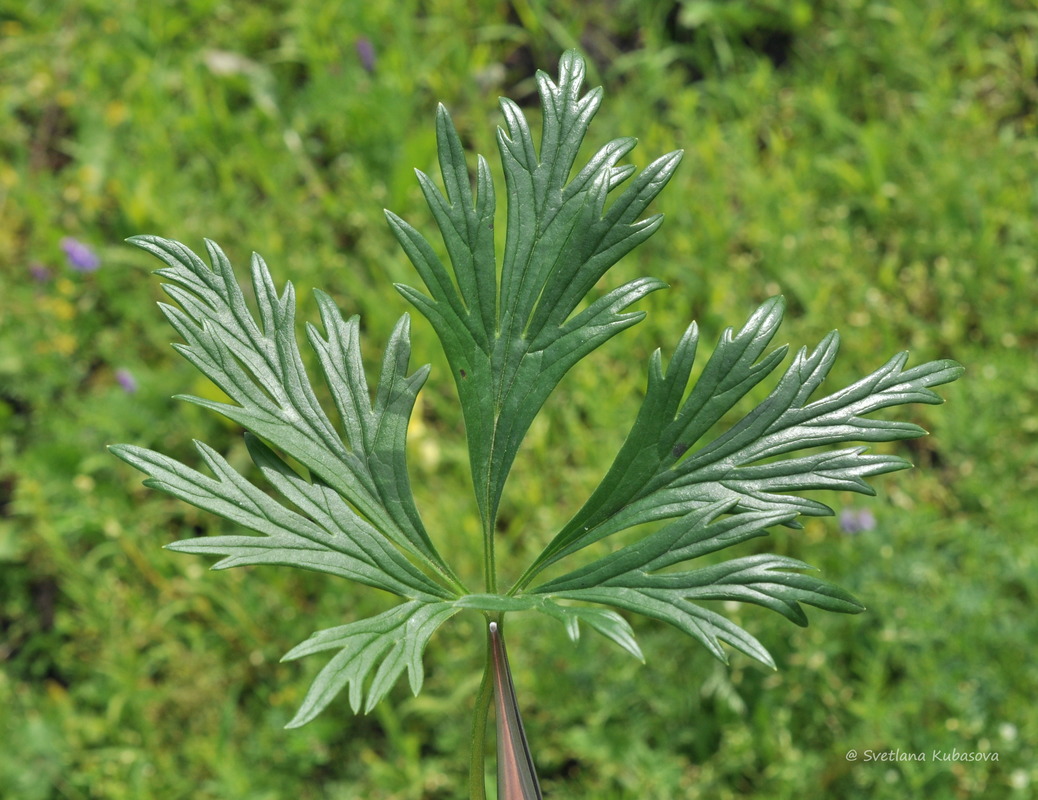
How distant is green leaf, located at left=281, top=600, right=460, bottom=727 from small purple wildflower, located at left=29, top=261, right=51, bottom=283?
283 centimetres

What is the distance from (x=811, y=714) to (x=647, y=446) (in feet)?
5.41

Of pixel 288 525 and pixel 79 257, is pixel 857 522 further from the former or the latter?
pixel 79 257

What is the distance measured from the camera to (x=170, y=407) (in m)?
3.15

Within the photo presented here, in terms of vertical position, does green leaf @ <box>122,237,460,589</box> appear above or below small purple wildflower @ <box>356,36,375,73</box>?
below

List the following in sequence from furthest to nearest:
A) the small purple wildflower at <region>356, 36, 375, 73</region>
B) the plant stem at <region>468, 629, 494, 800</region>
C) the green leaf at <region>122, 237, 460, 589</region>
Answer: the small purple wildflower at <region>356, 36, 375, 73</region>
the green leaf at <region>122, 237, 460, 589</region>
the plant stem at <region>468, 629, 494, 800</region>

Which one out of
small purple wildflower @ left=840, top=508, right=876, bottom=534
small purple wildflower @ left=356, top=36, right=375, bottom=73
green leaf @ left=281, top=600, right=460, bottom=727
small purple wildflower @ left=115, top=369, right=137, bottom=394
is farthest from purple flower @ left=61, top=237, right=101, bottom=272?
green leaf @ left=281, top=600, right=460, bottom=727

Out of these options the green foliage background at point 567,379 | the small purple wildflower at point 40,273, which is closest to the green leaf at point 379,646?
the green foliage background at point 567,379

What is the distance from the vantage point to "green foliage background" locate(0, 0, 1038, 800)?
7.97 feet

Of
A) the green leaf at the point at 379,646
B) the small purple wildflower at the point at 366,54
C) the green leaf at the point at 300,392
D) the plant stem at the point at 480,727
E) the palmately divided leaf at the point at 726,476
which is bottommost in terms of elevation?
the plant stem at the point at 480,727

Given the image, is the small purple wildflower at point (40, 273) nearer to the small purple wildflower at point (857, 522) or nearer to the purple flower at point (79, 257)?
the purple flower at point (79, 257)

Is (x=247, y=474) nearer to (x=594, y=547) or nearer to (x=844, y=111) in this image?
(x=594, y=547)

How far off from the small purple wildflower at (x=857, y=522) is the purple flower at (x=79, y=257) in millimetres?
2316

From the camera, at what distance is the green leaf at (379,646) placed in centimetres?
91

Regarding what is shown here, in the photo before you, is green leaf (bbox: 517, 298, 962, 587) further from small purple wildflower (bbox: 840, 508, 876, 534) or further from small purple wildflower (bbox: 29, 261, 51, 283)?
small purple wildflower (bbox: 29, 261, 51, 283)
